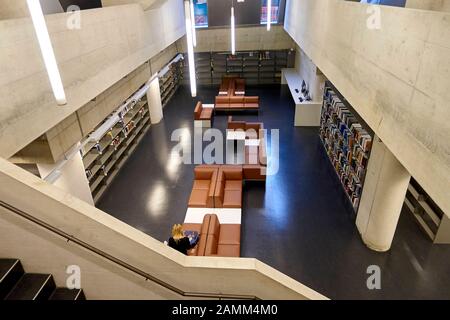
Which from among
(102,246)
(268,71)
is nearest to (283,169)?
(102,246)

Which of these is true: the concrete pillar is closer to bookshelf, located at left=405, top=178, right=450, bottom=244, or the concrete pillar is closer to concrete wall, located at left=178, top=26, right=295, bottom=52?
bookshelf, located at left=405, top=178, right=450, bottom=244

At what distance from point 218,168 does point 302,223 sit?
245 cm

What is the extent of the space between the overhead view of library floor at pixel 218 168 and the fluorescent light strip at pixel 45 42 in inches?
0.4

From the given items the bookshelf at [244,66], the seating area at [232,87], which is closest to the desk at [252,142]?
the seating area at [232,87]

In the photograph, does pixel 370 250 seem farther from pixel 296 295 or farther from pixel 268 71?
pixel 268 71

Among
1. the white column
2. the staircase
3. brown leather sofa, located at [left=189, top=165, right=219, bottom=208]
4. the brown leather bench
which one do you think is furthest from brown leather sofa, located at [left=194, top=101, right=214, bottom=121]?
the staircase

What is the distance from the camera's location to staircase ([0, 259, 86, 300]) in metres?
2.50

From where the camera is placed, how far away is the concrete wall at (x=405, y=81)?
2611 millimetres

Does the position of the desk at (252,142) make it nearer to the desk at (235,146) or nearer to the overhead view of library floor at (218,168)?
the overhead view of library floor at (218,168)

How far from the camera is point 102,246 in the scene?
2.65m

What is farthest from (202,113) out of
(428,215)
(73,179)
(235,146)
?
(428,215)

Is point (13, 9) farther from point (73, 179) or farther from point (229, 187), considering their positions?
point (229, 187)

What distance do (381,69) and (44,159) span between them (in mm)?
5255

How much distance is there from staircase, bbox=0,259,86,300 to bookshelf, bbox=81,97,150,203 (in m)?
4.13
